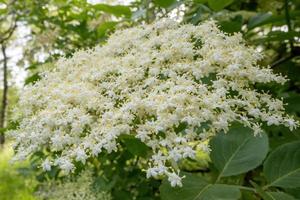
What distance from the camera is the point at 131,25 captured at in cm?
216

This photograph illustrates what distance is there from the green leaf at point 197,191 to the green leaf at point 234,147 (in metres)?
0.09

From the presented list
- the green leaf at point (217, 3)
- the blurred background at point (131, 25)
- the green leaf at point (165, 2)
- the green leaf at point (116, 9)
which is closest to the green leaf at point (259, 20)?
the blurred background at point (131, 25)

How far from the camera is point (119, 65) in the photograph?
129cm

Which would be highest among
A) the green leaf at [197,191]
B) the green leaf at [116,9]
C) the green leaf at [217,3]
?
the green leaf at [217,3]

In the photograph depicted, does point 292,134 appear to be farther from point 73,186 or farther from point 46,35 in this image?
point 46,35

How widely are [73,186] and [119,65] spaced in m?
0.59

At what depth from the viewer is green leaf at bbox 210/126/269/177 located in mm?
1092

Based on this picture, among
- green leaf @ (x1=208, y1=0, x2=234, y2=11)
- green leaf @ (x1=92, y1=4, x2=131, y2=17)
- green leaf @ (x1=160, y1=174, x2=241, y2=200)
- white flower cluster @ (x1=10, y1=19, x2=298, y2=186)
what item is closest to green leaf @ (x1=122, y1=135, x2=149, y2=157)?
white flower cluster @ (x1=10, y1=19, x2=298, y2=186)

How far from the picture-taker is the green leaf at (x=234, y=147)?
1092 millimetres

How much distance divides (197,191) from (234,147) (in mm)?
163

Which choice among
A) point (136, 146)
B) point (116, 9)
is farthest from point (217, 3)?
point (136, 146)

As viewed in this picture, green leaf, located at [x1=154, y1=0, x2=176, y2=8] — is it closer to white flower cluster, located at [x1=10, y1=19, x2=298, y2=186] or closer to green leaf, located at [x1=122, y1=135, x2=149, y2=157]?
white flower cluster, located at [x1=10, y1=19, x2=298, y2=186]

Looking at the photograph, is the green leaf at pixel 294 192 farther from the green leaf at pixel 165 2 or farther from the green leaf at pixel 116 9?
the green leaf at pixel 116 9

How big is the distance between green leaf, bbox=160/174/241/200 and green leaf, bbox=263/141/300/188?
0.16 m
